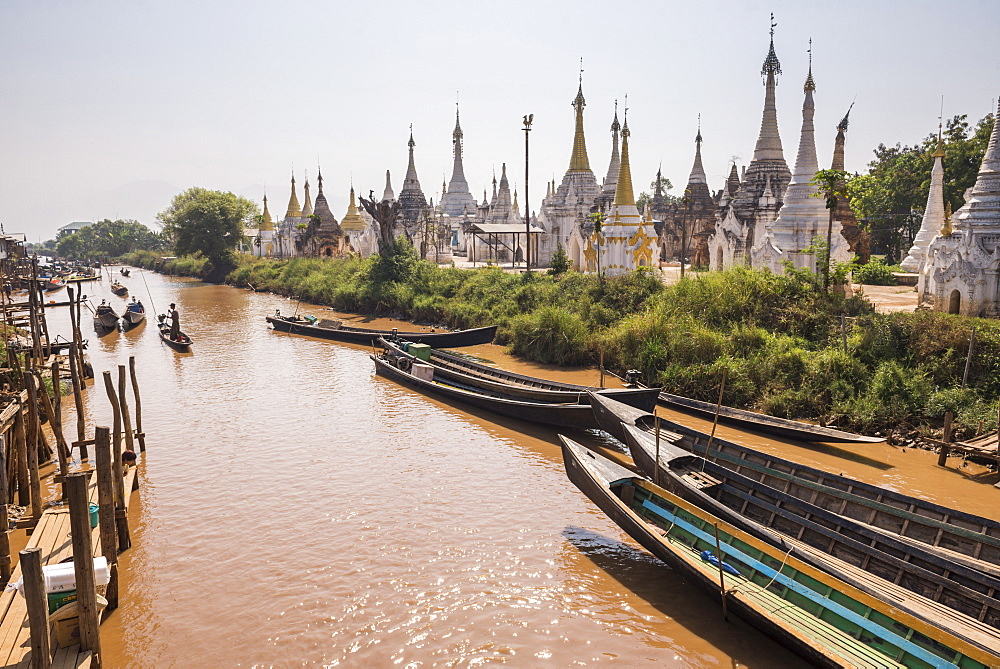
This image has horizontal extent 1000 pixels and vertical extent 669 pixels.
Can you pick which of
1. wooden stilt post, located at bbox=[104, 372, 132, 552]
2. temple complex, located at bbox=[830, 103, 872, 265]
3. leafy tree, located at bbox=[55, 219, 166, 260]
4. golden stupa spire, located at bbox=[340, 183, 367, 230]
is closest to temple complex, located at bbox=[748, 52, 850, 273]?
temple complex, located at bbox=[830, 103, 872, 265]

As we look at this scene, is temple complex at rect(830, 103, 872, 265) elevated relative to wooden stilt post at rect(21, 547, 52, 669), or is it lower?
elevated

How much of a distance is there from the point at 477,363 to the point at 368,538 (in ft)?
33.5

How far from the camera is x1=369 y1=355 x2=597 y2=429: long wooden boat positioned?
1505 centimetres

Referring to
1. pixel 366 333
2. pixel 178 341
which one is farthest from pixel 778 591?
pixel 178 341

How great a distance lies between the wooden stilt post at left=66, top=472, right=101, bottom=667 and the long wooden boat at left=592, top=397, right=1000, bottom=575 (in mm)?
8096

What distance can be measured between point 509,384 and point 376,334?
10.9 m

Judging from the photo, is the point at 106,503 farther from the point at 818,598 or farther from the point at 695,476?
the point at 818,598

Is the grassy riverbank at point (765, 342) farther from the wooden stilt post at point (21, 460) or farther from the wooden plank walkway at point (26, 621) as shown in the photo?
the wooden stilt post at point (21, 460)

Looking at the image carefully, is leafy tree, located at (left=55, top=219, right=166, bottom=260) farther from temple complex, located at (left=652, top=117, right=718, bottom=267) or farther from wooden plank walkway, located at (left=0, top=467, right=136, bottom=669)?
wooden plank walkway, located at (left=0, top=467, right=136, bottom=669)

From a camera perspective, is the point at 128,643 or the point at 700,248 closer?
the point at 128,643

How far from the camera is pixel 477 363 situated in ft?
67.9

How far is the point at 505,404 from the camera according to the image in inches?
653

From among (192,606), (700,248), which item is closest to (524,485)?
(192,606)

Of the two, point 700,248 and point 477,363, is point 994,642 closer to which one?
point 477,363
